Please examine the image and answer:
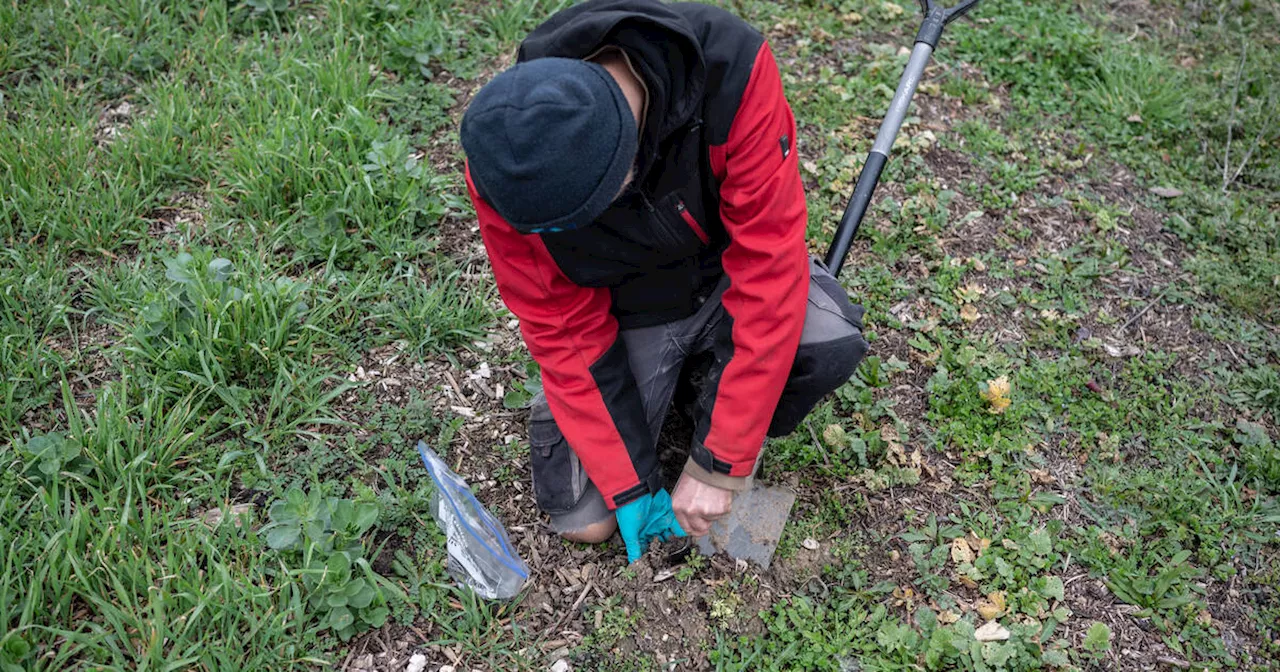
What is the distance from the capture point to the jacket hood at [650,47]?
5.60 feet

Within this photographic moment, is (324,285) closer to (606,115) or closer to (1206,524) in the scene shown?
(606,115)

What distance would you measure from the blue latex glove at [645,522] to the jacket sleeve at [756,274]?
0.20m

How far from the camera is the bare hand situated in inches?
82.9

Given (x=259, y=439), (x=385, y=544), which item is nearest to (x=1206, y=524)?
(x=385, y=544)

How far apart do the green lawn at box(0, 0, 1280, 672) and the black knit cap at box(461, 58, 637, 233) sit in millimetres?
1063

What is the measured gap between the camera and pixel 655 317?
7.80ft

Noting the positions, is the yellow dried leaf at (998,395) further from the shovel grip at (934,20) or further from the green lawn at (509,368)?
the shovel grip at (934,20)

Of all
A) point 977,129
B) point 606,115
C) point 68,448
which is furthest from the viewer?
point 977,129

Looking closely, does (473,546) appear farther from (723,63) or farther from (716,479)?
(723,63)

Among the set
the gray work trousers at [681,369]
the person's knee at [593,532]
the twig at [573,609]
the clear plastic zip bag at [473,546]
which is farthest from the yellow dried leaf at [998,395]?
the clear plastic zip bag at [473,546]

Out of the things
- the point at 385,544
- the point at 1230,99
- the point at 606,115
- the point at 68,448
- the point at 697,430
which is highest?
the point at 606,115

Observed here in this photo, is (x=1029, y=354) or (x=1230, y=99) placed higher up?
(x=1230, y=99)

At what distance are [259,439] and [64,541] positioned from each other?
0.51 meters

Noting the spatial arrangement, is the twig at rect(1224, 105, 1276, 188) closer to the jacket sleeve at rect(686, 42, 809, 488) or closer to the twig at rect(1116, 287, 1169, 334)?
the twig at rect(1116, 287, 1169, 334)
